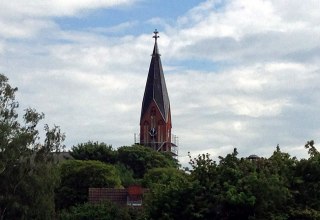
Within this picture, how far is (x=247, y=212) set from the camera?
1123 inches

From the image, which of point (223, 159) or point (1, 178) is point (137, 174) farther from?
point (223, 159)

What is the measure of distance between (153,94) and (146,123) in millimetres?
5355

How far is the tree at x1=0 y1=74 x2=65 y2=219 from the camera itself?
142 ft

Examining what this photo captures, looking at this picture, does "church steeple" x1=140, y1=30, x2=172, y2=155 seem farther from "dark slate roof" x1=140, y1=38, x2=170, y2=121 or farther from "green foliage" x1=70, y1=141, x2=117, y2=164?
"green foliage" x1=70, y1=141, x2=117, y2=164

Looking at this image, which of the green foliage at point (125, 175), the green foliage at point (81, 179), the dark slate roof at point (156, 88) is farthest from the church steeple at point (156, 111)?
the green foliage at point (81, 179)

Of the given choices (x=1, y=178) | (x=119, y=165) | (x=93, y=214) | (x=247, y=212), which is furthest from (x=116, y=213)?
(x=119, y=165)

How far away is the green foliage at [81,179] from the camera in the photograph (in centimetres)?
5812

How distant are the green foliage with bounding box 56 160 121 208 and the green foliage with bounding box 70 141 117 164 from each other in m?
14.7

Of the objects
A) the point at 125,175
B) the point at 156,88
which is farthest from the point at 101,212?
the point at 156,88

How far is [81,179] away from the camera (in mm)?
60812

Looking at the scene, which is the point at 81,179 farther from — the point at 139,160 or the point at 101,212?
the point at 101,212

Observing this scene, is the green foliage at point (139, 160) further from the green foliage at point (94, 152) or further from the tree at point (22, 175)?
the tree at point (22, 175)

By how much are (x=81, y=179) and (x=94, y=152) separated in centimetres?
1773

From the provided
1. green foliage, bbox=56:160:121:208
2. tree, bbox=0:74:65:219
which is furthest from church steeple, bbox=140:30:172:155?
tree, bbox=0:74:65:219
